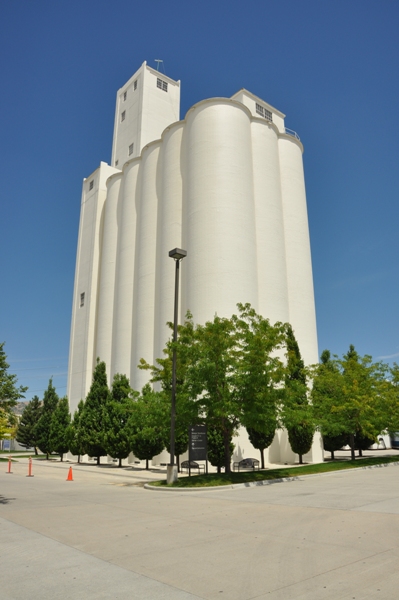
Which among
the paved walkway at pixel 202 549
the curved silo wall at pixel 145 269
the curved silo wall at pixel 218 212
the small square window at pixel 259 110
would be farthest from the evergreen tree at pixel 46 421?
the small square window at pixel 259 110

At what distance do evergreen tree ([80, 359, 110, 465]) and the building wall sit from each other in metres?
3.09

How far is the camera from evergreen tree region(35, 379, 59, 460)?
50.3m

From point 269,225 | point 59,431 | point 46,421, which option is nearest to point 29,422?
point 46,421

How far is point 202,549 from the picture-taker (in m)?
7.66

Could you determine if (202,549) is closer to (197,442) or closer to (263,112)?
(197,442)

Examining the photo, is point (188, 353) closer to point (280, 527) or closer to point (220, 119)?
point (280, 527)

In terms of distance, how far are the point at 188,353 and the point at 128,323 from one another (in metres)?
24.2

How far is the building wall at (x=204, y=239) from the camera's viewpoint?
3575 centimetres

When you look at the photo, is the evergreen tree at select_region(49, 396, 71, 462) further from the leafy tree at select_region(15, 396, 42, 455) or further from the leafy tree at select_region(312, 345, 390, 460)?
the leafy tree at select_region(312, 345, 390, 460)

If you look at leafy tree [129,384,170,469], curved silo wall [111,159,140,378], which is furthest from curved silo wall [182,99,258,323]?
leafy tree [129,384,170,469]

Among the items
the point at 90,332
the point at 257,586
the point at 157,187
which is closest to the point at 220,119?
the point at 157,187

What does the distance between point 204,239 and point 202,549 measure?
2966 centimetres

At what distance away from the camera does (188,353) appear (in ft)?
66.2

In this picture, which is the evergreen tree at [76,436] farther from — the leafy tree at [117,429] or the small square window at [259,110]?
the small square window at [259,110]
